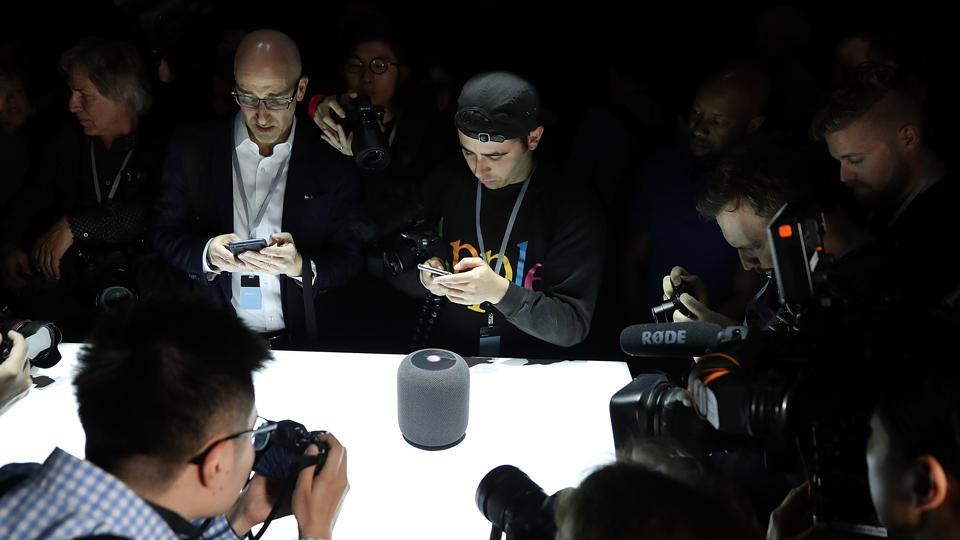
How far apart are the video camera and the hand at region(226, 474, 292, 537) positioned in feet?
2.31

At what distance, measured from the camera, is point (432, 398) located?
6.13ft

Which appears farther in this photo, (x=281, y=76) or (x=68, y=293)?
(x=68, y=293)

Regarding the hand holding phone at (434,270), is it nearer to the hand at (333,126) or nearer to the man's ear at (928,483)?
the hand at (333,126)

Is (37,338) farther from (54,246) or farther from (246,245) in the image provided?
(54,246)

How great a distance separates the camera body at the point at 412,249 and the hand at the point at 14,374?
0.99 meters

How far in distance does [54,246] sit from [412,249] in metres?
1.33

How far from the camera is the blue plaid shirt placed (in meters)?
1.10

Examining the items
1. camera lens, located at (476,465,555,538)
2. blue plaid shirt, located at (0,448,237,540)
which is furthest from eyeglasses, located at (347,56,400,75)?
blue plaid shirt, located at (0,448,237,540)

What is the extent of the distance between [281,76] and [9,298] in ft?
4.50

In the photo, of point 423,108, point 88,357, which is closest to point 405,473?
point 88,357

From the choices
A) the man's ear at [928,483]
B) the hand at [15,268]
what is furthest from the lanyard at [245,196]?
the man's ear at [928,483]

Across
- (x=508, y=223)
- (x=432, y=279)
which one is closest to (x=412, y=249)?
(x=432, y=279)

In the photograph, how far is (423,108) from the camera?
10.1 feet

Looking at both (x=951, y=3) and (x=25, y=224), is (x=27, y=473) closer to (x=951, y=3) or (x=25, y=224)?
(x=25, y=224)
